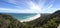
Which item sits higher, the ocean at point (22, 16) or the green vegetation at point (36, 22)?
the ocean at point (22, 16)

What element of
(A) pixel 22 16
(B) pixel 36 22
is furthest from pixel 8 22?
(B) pixel 36 22

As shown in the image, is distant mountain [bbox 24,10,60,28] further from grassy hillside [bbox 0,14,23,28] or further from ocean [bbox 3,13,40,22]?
grassy hillside [bbox 0,14,23,28]

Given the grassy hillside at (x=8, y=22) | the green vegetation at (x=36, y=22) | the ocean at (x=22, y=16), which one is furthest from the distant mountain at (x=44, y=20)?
the grassy hillside at (x=8, y=22)

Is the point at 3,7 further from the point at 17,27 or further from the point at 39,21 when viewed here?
the point at 39,21

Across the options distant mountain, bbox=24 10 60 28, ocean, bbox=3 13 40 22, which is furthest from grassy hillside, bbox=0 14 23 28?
distant mountain, bbox=24 10 60 28

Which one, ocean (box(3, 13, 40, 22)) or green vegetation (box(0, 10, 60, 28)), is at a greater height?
ocean (box(3, 13, 40, 22))

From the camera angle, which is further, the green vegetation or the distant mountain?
the distant mountain

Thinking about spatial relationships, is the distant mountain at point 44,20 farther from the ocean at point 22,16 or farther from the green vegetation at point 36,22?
the ocean at point 22,16

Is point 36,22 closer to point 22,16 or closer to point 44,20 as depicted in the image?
point 44,20
